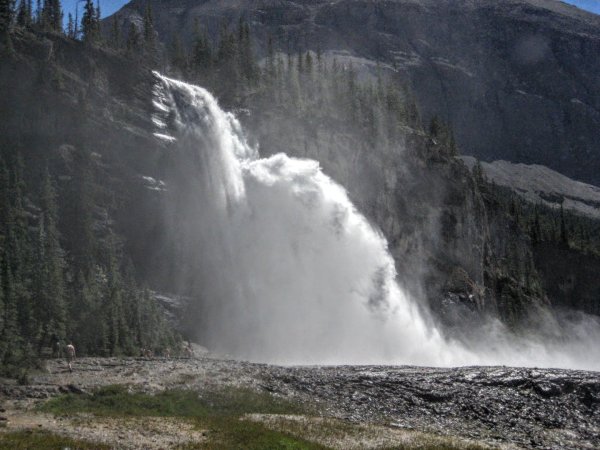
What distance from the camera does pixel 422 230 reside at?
3526 inches

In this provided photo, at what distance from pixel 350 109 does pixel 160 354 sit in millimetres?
53225

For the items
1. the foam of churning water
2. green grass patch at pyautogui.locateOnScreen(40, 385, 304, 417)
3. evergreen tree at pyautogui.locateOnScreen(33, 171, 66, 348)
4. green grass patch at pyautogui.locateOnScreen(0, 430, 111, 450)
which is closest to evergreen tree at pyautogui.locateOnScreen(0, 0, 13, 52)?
the foam of churning water

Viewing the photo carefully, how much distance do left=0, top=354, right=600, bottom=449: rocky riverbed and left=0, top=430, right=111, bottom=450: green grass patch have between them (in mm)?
5641

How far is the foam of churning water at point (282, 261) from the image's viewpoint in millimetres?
63688

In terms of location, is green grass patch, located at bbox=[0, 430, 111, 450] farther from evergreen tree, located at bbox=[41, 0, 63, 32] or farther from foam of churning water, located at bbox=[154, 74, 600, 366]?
evergreen tree, located at bbox=[41, 0, 63, 32]

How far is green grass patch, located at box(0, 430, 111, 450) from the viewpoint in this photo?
2203 centimetres

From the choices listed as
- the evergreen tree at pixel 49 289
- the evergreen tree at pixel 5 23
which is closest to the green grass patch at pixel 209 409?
the evergreen tree at pixel 49 289

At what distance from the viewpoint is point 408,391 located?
3775 centimetres

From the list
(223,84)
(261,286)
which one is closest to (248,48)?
(223,84)

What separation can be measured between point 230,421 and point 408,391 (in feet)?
40.6

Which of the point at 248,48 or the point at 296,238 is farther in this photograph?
the point at 248,48

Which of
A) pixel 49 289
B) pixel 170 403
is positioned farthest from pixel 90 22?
pixel 170 403

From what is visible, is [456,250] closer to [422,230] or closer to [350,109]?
[422,230]

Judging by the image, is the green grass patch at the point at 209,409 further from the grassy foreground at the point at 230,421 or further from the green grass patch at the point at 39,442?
the green grass patch at the point at 39,442
